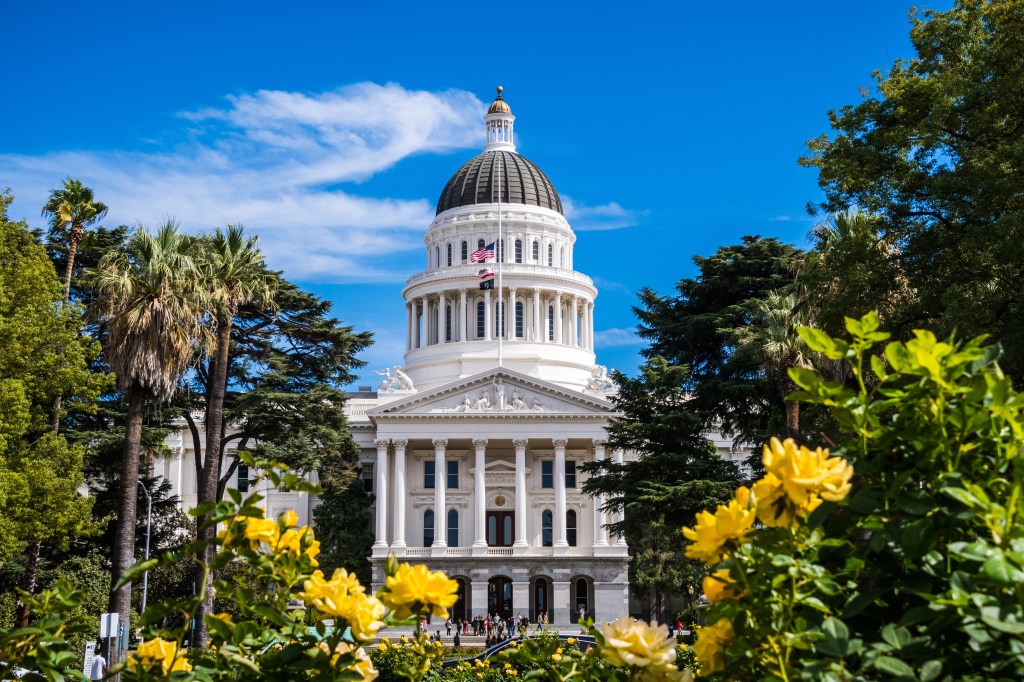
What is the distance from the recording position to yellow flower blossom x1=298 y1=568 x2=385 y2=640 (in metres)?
4.43

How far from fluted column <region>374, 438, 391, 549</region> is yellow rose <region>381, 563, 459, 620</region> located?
72.8m

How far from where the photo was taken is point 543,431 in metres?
78.2

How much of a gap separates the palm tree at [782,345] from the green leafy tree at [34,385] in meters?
19.5

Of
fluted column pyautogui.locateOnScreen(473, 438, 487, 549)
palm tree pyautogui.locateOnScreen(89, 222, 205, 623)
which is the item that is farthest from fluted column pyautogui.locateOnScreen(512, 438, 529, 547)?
palm tree pyautogui.locateOnScreen(89, 222, 205, 623)

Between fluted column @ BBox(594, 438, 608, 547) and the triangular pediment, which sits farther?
the triangular pediment

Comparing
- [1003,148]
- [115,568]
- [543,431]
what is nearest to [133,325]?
[115,568]

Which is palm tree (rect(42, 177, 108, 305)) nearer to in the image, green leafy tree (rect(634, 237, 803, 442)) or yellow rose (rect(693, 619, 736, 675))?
green leafy tree (rect(634, 237, 803, 442))

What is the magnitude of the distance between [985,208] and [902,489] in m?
20.9

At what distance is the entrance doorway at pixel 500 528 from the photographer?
7994 centimetres

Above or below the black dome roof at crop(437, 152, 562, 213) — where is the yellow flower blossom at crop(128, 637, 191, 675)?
below

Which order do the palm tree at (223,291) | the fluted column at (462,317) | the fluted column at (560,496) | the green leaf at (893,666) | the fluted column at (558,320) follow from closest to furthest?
the green leaf at (893,666)
the palm tree at (223,291)
the fluted column at (560,496)
the fluted column at (462,317)
the fluted column at (558,320)

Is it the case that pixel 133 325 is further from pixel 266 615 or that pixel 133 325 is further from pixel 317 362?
pixel 266 615

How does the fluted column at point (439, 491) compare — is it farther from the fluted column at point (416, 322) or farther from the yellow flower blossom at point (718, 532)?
the yellow flower blossom at point (718, 532)

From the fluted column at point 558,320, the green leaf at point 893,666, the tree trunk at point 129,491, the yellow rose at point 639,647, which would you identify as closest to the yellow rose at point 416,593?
the yellow rose at point 639,647
